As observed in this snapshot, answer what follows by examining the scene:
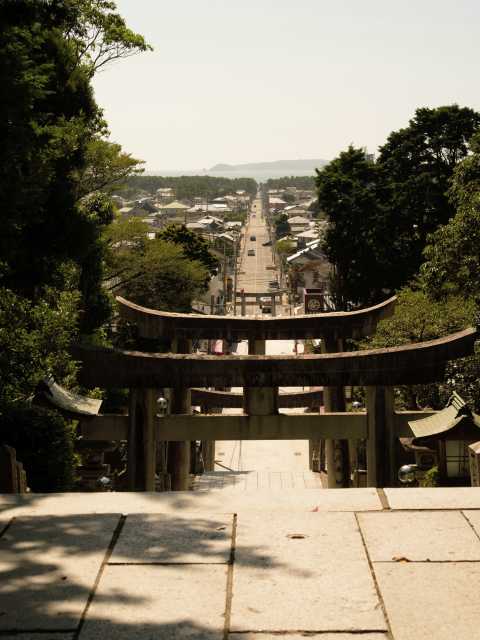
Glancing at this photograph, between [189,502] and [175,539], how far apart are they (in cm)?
65

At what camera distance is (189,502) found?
5.22m

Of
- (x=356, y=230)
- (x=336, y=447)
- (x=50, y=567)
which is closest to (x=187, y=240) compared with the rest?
(x=356, y=230)

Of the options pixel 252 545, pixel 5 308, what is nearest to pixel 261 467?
pixel 5 308

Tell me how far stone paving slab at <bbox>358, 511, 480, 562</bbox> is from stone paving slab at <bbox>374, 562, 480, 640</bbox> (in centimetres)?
11

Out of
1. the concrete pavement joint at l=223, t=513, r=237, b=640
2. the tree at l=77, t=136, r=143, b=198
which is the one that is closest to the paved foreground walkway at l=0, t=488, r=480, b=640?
the concrete pavement joint at l=223, t=513, r=237, b=640

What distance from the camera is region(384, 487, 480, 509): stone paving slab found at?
16.7ft

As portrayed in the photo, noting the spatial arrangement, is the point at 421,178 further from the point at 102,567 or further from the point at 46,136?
the point at 102,567

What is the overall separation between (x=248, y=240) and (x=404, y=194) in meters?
139

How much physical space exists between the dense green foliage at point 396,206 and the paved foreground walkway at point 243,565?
35288mm

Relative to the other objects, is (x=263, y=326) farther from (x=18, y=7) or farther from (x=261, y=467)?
(x=261, y=467)

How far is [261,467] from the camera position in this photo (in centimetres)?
3047

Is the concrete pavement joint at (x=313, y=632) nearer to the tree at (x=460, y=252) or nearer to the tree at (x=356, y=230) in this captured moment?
the tree at (x=460, y=252)

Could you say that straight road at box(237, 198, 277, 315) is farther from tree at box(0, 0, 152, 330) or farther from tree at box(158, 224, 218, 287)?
tree at box(0, 0, 152, 330)

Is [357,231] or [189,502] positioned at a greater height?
[357,231]
